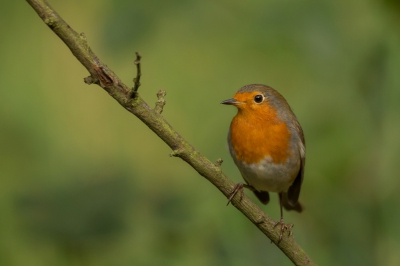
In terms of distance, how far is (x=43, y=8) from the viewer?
7.19 feet

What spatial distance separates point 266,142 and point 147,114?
5.47ft

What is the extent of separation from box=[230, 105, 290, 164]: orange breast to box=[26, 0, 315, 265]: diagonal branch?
3.37ft

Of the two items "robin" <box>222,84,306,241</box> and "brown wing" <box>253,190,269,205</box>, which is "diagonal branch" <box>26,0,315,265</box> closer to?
"robin" <box>222,84,306,241</box>

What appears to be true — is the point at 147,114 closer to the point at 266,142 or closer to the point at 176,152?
the point at 176,152

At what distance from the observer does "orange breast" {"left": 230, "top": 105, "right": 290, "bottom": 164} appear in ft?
13.0

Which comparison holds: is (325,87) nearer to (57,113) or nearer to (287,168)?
(287,168)

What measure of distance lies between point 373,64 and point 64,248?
7.25 ft

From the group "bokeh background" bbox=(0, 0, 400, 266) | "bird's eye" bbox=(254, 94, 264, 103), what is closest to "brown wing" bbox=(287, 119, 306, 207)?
"bokeh background" bbox=(0, 0, 400, 266)

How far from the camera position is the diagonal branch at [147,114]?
2245mm

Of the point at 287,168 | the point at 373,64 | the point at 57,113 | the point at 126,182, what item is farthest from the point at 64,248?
the point at 57,113

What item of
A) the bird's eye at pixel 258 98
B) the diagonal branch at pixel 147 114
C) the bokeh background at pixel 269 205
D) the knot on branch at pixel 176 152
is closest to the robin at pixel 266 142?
the bird's eye at pixel 258 98

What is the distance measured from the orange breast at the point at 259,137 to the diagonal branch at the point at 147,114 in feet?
3.37

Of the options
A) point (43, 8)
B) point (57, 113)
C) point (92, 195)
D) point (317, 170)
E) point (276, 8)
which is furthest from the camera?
point (57, 113)

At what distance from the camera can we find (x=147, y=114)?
2.46m
